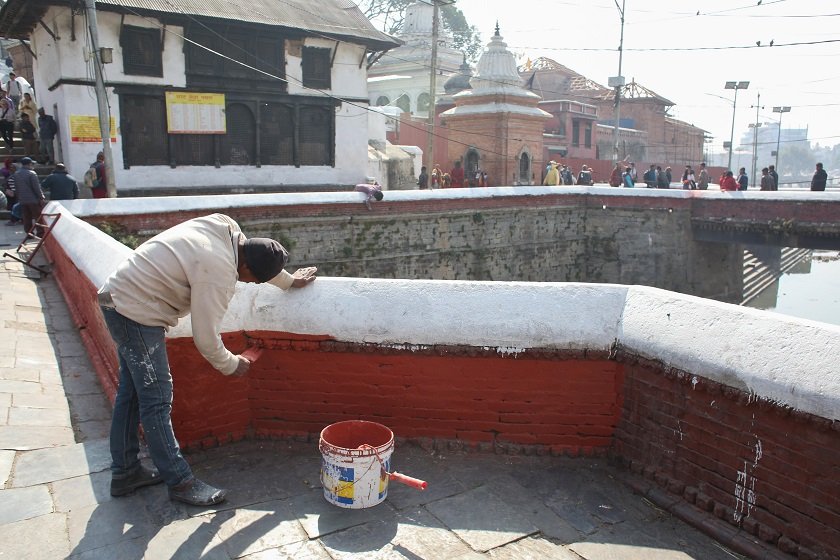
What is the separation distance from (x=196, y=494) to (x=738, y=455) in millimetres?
2471

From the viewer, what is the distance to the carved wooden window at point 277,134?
1856 centimetres

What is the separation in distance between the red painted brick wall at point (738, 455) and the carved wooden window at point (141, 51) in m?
16.4

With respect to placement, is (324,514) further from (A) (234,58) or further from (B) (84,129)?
(A) (234,58)

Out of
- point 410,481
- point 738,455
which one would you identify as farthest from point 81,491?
point 738,455

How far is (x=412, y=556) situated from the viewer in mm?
2590

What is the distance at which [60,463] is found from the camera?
3.17m

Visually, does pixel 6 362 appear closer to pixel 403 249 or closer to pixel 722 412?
pixel 722 412

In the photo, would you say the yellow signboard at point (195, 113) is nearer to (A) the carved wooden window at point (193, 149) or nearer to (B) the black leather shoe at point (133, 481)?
(A) the carved wooden window at point (193, 149)

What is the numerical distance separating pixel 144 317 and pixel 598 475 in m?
2.43

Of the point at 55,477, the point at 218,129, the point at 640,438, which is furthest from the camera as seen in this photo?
the point at 218,129

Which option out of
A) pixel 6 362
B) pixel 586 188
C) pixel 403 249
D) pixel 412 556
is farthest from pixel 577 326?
pixel 586 188

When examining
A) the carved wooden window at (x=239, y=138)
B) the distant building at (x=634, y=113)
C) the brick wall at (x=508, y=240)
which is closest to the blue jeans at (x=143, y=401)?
the brick wall at (x=508, y=240)

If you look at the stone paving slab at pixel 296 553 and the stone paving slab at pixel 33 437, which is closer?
the stone paving slab at pixel 296 553

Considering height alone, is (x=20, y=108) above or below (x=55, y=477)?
above
